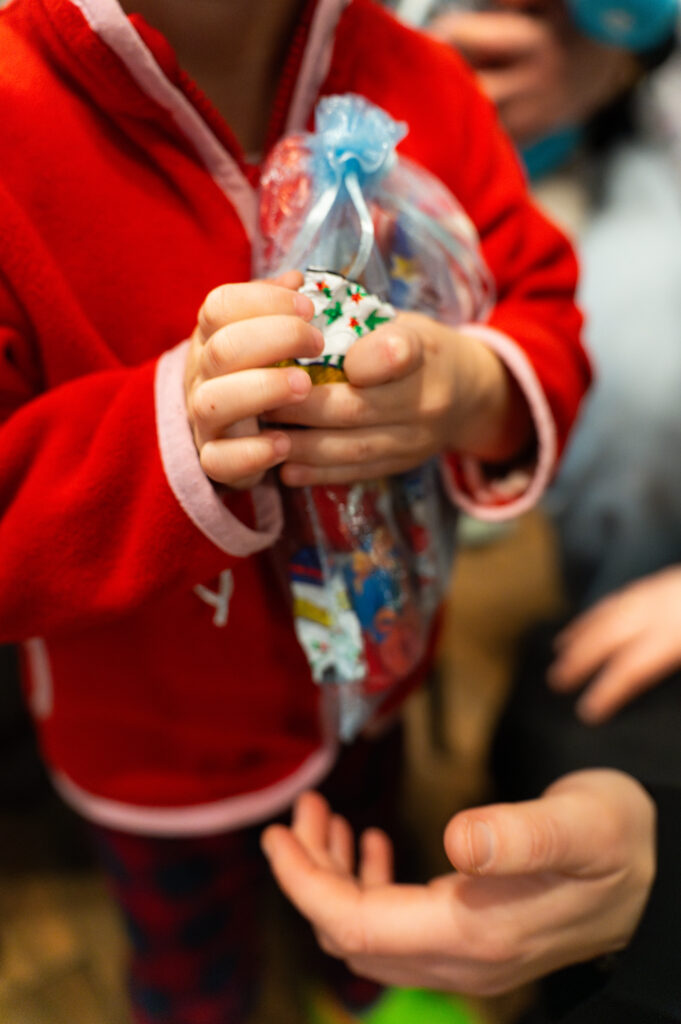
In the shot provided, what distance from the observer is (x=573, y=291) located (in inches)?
22.7

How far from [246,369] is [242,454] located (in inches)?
1.6

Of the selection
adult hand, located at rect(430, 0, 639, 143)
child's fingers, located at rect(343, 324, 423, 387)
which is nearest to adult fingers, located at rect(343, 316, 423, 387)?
child's fingers, located at rect(343, 324, 423, 387)

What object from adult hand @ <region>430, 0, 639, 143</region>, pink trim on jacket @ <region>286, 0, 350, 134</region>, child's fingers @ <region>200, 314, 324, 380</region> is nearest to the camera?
child's fingers @ <region>200, 314, 324, 380</region>

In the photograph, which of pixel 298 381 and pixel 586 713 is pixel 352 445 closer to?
pixel 298 381

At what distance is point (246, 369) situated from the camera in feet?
1.15

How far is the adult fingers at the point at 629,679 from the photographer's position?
65 cm

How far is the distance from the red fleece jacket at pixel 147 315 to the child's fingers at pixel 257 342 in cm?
5

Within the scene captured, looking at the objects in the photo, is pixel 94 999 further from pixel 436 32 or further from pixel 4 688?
pixel 436 32

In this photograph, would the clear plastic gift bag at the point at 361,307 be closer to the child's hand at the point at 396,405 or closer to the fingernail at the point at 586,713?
the child's hand at the point at 396,405

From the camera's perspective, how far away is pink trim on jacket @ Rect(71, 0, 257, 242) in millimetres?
382

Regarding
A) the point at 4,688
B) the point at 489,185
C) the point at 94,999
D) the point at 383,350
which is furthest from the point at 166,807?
the point at 489,185

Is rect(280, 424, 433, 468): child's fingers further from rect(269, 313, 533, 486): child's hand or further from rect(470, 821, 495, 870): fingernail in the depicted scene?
rect(470, 821, 495, 870): fingernail

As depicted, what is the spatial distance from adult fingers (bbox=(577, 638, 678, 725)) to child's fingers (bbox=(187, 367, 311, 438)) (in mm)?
432

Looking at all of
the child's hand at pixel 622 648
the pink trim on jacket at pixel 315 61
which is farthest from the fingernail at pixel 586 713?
the pink trim on jacket at pixel 315 61
